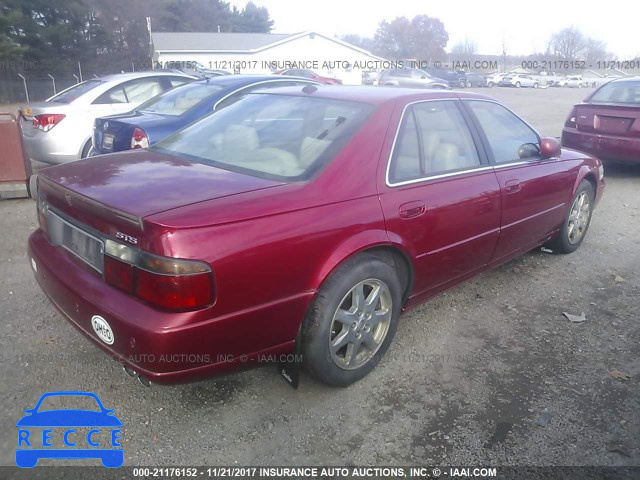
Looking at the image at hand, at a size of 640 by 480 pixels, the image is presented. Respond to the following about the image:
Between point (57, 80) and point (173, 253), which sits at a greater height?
point (57, 80)

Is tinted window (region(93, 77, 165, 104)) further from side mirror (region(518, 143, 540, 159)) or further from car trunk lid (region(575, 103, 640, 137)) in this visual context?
car trunk lid (region(575, 103, 640, 137))

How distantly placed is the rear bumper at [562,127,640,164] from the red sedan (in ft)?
14.9

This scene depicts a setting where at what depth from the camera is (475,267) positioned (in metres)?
3.69

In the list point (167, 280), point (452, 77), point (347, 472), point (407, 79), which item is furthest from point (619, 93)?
point (452, 77)

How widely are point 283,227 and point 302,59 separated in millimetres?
43473

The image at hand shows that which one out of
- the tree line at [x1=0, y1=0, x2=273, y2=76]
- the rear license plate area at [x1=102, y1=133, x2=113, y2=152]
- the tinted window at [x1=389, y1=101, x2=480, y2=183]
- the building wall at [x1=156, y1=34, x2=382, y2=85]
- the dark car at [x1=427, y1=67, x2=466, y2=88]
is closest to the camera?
the tinted window at [x1=389, y1=101, x2=480, y2=183]

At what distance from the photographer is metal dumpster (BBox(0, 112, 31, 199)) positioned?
6.25 metres

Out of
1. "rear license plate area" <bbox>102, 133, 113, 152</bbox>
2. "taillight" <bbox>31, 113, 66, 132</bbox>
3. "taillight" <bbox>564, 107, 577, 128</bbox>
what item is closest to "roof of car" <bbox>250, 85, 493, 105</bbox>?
"rear license plate area" <bbox>102, 133, 113, 152</bbox>

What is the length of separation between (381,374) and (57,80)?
31530mm

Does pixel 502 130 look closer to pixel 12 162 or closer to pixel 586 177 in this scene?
pixel 586 177

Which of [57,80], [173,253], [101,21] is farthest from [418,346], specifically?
[101,21]

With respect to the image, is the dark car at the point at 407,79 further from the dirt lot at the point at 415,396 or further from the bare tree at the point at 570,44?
the bare tree at the point at 570,44

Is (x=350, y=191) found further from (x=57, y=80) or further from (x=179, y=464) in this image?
(x=57, y=80)

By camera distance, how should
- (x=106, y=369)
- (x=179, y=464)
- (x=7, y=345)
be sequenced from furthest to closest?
(x=7, y=345)
(x=106, y=369)
(x=179, y=464)
